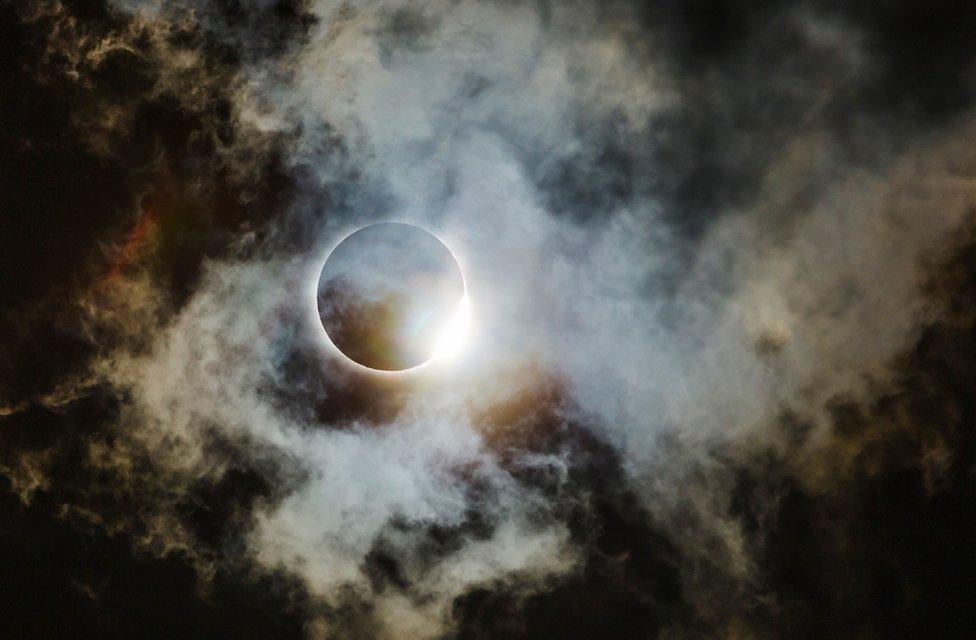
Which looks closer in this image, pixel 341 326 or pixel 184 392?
pixel 341 326

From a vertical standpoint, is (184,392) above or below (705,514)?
above

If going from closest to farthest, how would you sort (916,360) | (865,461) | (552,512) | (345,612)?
1. (916,360)
2. (865,461)
3. (552,512)
4. (345,612)

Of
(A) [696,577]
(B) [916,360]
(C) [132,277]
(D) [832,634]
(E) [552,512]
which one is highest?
(C) [132,277]

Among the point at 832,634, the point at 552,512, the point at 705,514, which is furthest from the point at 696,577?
the point at 552,512

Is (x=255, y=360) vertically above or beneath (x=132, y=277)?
beneath

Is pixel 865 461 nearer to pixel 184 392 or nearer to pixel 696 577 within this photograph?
pixel 696 577

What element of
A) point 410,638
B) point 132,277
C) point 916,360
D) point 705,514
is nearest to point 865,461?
point 916,360

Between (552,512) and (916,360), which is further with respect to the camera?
(552,512)

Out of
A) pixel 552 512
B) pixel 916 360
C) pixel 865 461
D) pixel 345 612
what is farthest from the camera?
pixel 345 612

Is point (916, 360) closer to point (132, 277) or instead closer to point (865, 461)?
point (865, 461)
